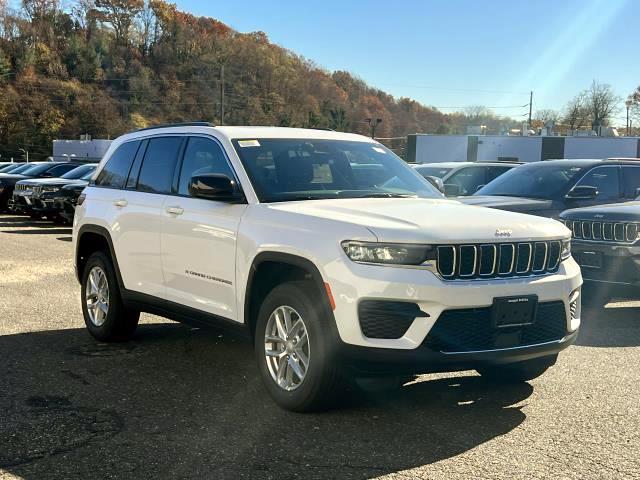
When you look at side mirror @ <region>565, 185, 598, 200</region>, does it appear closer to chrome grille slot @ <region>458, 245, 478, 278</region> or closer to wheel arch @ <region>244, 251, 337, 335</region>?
chrome grille slot @ <region>458, 245, 478, 278</region>

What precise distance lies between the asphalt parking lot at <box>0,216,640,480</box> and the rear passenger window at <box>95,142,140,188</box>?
1505 mm

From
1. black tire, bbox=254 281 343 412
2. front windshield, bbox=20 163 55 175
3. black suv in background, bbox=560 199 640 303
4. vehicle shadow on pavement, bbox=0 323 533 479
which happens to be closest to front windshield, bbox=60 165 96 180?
front windshield, bbox=20 163 55 175

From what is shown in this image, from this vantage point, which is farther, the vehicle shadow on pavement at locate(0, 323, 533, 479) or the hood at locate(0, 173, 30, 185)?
the hood at locate(0, 173, 30, 185)

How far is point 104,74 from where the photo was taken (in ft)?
389

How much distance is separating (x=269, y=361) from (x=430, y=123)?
118 meters

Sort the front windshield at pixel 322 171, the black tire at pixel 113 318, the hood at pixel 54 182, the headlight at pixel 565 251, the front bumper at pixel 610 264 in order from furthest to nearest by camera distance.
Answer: the hood at pixel 54 182, the front bumper at pixel 610 264, the black tire at pixel 113 318, the front windshield at pixel 322 171, the headlight at pixel 565 251

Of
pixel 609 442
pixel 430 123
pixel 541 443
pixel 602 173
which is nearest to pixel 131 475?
pixel 541 443

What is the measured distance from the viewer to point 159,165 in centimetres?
630

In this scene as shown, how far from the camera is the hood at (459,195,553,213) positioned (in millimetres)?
9789

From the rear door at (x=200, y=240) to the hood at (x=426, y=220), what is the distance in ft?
1.65

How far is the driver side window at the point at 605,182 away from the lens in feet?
34.1

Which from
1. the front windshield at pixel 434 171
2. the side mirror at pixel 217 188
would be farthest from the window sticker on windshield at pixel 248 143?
the front windshield at pixel 434 171

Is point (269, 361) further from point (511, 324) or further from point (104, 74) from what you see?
point (104, 74)

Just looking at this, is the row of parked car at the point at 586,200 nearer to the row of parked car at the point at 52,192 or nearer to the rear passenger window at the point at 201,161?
the rear passenger window at the point at 201,161
